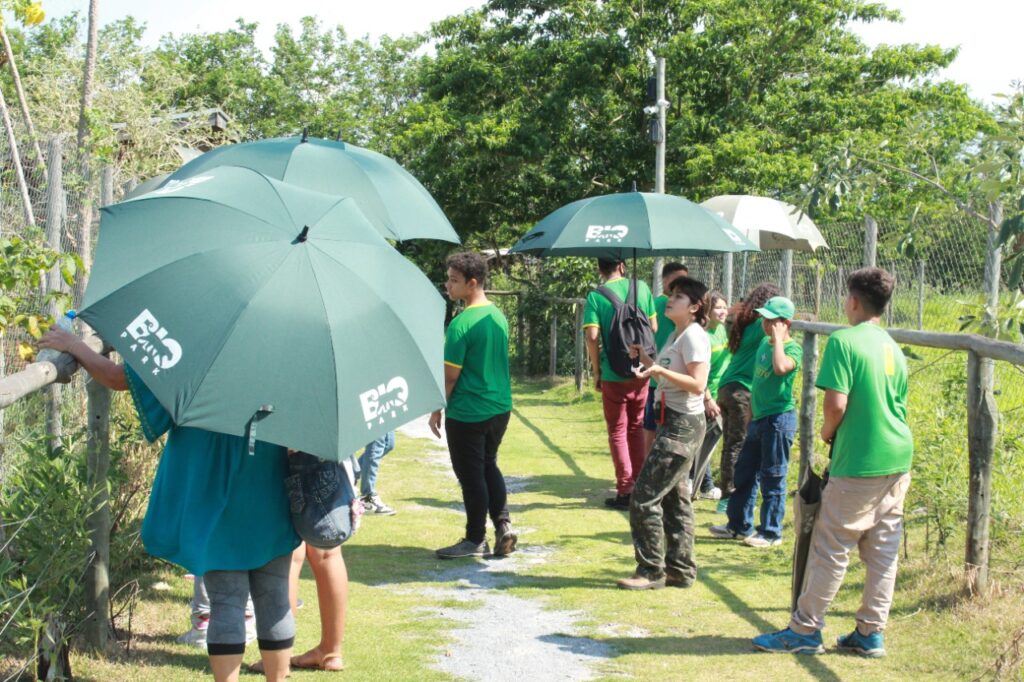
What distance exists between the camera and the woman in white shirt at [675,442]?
632 centimetres

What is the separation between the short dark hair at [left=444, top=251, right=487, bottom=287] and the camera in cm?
704

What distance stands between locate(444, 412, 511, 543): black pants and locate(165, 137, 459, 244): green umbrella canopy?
4.39ft

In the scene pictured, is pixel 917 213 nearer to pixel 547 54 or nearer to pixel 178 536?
pixel 178 536

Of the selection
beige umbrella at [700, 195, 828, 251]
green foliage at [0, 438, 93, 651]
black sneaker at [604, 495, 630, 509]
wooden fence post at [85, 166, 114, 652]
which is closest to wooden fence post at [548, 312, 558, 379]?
beige umbrella at [700, 195, 828, 251]

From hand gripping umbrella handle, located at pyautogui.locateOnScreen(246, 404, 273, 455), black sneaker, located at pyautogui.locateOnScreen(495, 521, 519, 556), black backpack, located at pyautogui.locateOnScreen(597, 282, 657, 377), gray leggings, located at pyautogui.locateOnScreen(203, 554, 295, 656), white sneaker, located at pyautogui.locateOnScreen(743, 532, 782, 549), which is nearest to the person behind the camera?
hand gripping umbrella handle, located at pyautogui.locateOnScreen(246, 404, 273, 455)

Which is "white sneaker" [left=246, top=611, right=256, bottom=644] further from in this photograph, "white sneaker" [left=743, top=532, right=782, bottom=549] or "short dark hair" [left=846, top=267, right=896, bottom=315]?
"white sneaker" [left=743, top=532, right=782, bottom=549]

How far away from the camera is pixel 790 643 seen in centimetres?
544

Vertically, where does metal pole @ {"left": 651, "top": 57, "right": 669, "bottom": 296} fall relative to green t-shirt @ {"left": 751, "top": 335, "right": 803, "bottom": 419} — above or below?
above

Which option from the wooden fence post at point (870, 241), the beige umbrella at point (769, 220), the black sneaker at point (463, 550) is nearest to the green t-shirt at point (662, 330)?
the beige umbrella at point (769, 220)

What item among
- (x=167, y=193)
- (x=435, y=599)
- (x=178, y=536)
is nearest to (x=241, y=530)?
(x=178, y=536)

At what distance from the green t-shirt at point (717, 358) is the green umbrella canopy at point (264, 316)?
5513 millimetres

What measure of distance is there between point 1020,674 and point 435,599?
123 inches

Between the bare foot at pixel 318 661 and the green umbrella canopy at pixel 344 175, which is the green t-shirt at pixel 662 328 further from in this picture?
the bare foot at pixel 318 661

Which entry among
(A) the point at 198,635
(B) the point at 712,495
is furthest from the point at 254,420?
(B) the point at 712,495
